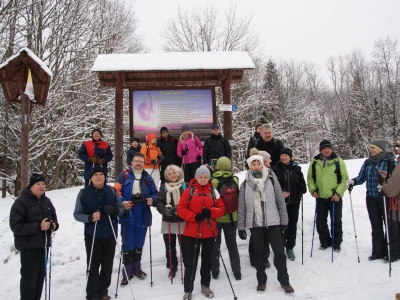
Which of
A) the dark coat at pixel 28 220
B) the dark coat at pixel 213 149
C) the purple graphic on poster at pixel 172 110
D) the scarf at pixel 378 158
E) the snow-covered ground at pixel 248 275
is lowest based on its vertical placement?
the snow-covered ground at pixel 248 275

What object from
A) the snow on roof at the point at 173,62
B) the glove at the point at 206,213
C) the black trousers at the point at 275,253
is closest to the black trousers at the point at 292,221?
the black trousers at the point at 275,253

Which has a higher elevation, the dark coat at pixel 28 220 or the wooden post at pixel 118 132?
the wooden post at pixel 118 132

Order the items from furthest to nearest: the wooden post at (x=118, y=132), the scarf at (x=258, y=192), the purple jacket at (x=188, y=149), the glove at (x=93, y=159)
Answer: the wooden post at (x=118, y=132), the purple jacket at (x=188, y=149), the glove at (x=93, y=159), the scarf at (x=258, y=192)

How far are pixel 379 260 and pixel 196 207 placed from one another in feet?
11.2

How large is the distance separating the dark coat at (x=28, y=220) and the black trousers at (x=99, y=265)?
638mm

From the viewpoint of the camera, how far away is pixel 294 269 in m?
4.94

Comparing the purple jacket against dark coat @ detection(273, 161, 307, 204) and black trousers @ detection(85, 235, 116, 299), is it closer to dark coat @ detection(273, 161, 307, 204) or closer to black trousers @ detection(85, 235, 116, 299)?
dark coat @ detection(273, 161, 307, 204)

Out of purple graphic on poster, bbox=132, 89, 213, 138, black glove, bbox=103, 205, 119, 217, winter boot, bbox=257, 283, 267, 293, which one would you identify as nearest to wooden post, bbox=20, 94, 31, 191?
purple graphic on poster, bbox=132, 89, 213, 138

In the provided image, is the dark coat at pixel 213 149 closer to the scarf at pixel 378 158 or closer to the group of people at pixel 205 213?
the group of people at pixel 205 213

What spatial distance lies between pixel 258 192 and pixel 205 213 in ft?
3.23

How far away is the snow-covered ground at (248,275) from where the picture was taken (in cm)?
418

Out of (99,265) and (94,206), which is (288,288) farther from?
(94,206)

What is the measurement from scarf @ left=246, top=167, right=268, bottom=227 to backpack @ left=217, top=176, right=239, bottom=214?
10.6 inches

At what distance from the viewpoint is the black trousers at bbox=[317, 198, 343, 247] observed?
17.9 ft
